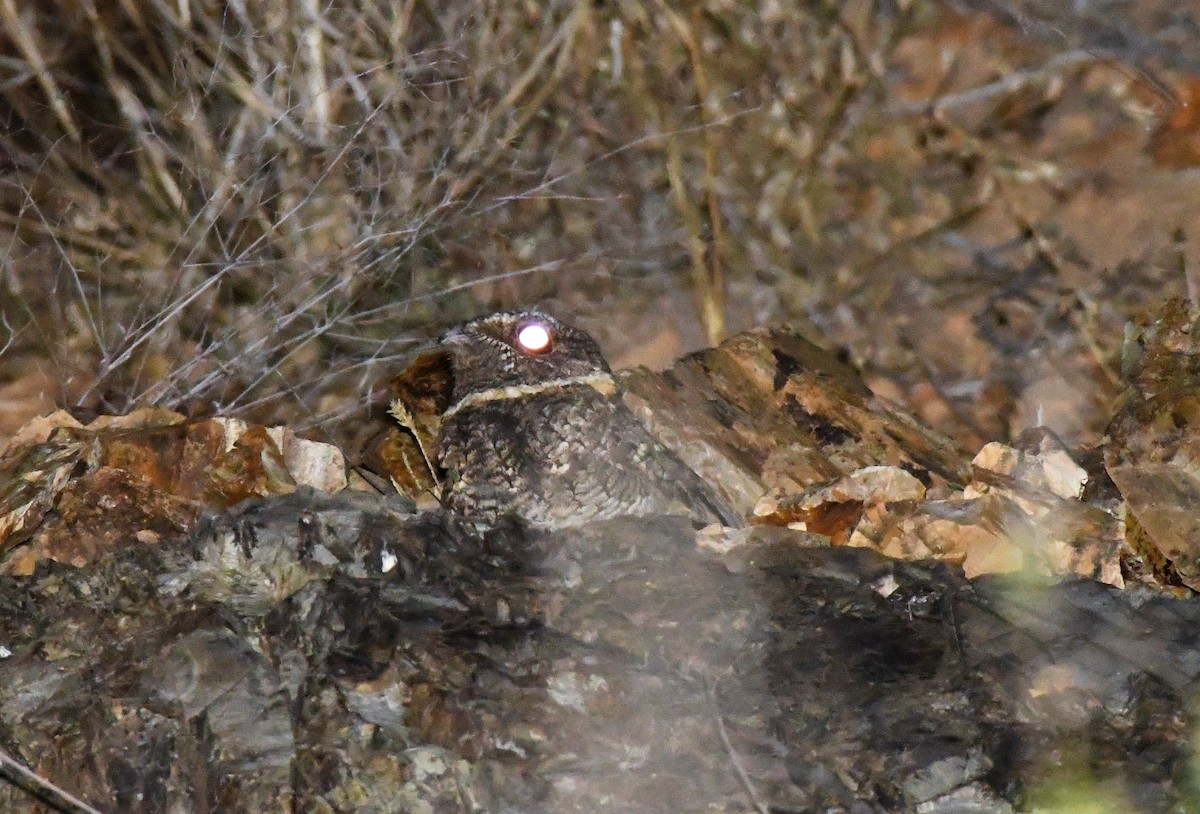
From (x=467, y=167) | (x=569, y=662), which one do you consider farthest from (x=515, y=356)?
(x=569, y=662)

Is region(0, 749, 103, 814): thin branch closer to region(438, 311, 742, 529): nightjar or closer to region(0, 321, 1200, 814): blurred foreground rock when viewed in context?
region(0, 321, 1200, 814): blurred foreground rock

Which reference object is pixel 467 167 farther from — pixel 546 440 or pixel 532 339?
pixel 546 440

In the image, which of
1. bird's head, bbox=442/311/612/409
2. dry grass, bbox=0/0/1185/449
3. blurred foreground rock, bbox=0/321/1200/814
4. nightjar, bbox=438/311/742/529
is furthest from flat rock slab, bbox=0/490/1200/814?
dry grass, bbox=0/0/1185/449

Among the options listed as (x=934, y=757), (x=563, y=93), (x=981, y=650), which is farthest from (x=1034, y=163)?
(x=934, y=757)

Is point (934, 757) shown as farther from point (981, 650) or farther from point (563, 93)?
point (563, 93)

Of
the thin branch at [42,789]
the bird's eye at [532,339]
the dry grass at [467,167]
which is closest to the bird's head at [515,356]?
the bird's eye at [532,339]

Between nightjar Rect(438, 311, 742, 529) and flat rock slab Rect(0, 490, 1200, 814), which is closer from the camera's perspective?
flat rock slab Rect(0, 490, 1200, 814)

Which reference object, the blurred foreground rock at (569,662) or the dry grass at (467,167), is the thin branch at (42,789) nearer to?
the blurred foreground rock at (569,662)
